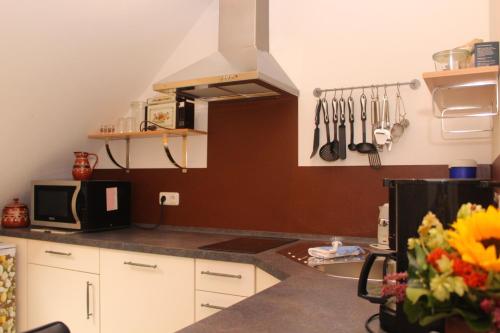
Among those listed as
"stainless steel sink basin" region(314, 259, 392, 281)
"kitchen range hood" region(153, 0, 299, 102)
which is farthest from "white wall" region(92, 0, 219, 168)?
"stainless steel sink basin" region(314, 259, 392, 281)

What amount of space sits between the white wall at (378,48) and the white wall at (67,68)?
0.73 metres

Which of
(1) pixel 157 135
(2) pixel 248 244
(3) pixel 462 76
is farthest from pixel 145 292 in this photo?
(3) pixel 462 76

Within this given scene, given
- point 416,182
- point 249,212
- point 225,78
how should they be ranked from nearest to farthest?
point 416,182, point 225,78, point 249,212

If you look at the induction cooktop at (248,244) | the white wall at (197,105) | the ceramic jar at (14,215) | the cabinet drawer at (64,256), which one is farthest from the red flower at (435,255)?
the ceramic jar at (14,215)

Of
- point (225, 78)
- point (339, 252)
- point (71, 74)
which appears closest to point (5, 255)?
point (71, 74)

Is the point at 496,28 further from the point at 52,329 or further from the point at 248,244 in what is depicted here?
the point at 52,329

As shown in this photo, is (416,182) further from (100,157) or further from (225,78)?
(100,157)

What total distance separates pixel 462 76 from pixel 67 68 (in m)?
2.10

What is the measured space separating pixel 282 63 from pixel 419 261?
2.12m

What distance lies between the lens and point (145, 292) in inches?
86.4

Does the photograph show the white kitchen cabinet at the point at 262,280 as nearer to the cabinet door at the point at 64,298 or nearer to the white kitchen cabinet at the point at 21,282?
the cabinet door at the point at 64,298

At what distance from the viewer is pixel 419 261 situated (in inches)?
21.3

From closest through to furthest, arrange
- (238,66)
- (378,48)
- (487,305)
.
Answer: (487,305), (238,66), (378,48)

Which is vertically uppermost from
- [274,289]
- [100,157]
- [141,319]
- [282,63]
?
[282,63]
